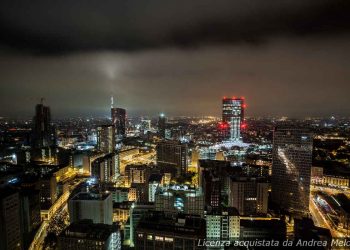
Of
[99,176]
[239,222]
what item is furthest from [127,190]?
[239,222]

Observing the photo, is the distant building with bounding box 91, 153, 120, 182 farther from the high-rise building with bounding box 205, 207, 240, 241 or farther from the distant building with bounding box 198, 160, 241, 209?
the high-rise building with bounding box 205, 207, 240, 241

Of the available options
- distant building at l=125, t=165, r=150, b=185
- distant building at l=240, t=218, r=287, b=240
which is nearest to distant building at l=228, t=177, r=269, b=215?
distant building at l=240, t=218, r=287, b=240

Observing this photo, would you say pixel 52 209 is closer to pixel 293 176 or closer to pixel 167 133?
pixel 293 176

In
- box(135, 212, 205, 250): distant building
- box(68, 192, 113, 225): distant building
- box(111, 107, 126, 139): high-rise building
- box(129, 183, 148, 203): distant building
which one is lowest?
box(129, 183, 148, 203): distant building

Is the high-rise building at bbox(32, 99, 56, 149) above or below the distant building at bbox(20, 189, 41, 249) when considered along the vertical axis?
above

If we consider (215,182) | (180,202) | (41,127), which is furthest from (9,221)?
(41,127)

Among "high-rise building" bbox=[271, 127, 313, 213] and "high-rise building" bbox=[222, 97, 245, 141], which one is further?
"high-rise building" bbox=[222, 97, 245, 141]

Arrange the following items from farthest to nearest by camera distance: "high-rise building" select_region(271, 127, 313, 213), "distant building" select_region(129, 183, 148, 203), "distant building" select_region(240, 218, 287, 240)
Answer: "distant building" select_region(129, 183, 148, 203) → "high-rise building" select_region(271, 127, 313, 213) → "distant building" select_region(240, 218, 287, 240)

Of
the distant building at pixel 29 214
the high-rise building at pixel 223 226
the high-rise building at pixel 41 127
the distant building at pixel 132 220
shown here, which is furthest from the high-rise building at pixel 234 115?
the distant building at pixel 29 214
